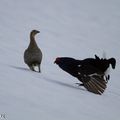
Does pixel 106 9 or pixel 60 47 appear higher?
pixel 106 9

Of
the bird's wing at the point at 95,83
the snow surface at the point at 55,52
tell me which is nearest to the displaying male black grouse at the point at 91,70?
the bird's wing at the point at 95,83

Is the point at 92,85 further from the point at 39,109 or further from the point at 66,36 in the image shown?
the point at 66,36

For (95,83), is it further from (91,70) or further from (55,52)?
(55,52)

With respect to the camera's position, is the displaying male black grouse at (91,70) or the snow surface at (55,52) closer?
the snow surface at (55,52)

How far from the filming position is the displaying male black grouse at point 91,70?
38.0 feet

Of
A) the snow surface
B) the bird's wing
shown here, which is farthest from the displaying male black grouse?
the snow surface

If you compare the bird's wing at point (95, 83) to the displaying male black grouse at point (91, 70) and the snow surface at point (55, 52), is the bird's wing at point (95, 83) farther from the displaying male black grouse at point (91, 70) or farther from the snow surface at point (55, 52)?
the snow surface at point (55, 52)

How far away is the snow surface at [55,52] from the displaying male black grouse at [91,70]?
15 centimetres

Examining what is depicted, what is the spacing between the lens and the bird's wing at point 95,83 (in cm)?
1154

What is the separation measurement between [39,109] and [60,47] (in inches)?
622

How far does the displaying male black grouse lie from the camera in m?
11.6

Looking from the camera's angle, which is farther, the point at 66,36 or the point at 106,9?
the point at 106,9

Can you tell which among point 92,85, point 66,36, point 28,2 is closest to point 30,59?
point 92,85

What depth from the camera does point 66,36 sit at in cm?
2977
